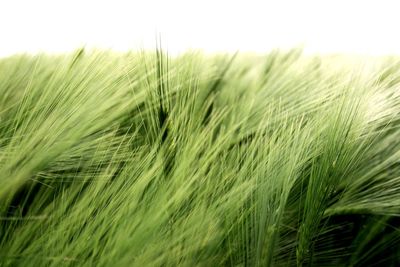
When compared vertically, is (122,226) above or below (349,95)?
below

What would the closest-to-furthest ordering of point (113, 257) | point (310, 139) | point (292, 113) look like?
point (113, 257) < point (310, 139) < point (292, 113)

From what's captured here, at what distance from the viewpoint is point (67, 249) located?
43 centimetres

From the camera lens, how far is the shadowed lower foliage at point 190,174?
45 centimetres

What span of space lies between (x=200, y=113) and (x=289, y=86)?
0.17m

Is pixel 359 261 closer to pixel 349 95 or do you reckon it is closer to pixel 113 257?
pixel 349 95

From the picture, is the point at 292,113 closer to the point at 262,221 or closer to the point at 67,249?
the point at 262,221

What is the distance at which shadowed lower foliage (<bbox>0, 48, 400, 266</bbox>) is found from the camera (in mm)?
454

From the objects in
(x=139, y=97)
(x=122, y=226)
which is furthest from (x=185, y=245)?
(x=139, y=97)

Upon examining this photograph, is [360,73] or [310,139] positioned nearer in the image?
[310,139]

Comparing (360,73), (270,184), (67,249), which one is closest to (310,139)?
(270,184)

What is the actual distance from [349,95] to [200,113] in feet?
0.77

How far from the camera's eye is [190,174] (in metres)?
0.53

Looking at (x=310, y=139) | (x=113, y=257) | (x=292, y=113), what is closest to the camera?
(x=113, y=257)

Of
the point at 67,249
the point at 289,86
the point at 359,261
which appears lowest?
the point at 359,261
